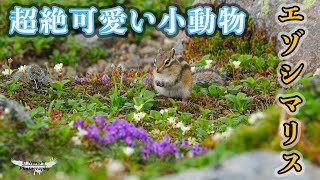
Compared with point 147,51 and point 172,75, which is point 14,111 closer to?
point 172,75

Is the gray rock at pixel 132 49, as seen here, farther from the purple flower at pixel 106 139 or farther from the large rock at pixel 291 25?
the purple flower at pixel 106 139

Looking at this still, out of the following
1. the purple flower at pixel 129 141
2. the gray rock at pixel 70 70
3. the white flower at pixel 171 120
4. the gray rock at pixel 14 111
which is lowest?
the gray rock at pixel 70 70

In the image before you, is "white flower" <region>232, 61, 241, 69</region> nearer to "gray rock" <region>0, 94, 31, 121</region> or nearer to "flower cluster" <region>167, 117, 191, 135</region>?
"flower cluster" <region>167, 117, 191, 135</region>

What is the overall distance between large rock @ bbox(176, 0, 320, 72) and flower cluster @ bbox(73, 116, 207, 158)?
653 cm

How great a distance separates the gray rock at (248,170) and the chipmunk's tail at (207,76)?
26.5 feet

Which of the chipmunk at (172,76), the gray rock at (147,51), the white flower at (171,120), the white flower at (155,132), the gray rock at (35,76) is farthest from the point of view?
the gray rock at (147,51)

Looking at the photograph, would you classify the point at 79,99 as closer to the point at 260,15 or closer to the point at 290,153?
the point at 260,15

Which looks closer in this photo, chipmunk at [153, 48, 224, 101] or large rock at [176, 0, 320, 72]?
chipmunk at [153, 48, 224, 101]

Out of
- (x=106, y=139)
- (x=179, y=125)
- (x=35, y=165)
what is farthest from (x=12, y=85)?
(x=106, y=139)

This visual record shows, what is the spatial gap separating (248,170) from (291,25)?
34.3ft

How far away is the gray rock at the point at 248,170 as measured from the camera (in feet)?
22.9

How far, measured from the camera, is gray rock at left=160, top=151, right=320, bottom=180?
22.9ft

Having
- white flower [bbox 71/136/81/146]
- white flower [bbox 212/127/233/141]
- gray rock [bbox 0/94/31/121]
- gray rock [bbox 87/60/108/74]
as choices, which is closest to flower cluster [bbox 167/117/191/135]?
white flower [bbox 212/127/233/141]

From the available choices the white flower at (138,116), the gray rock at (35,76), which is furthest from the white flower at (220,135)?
the gray rock at (35,76)
